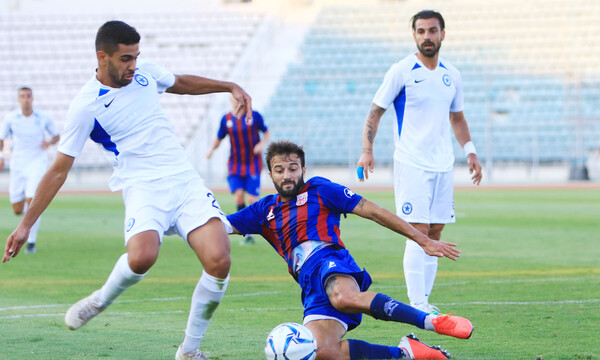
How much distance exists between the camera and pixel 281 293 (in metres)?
8.07

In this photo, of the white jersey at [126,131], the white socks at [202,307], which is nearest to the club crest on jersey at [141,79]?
the white jersey at [126,131]

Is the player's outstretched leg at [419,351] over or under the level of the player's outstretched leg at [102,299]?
under

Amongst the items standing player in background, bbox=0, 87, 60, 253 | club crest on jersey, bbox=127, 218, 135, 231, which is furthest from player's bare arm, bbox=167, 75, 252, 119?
standing player in background, bbox=0, 87, 60, 253

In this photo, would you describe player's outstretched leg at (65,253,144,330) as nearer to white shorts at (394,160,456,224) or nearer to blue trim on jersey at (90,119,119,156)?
blue trim on jersey at (90,119,119,156)

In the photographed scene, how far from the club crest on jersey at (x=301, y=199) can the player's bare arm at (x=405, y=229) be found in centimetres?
30

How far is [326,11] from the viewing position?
36.4m

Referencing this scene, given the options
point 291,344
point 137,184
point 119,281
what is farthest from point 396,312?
point 137,184

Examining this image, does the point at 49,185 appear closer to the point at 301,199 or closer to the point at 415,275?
the point at 301,199

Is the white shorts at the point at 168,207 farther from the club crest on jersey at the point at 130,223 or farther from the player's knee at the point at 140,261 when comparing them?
the player's knee at the point at 140,261

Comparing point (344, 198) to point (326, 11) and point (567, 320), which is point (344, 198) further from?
point (326, 11)

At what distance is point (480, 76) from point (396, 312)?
27.8 m

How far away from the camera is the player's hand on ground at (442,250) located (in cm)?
493

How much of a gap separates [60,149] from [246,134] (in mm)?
8099

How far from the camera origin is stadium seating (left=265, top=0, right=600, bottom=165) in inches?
1184
